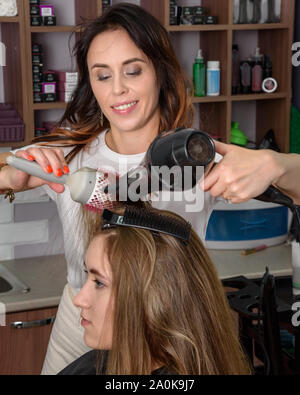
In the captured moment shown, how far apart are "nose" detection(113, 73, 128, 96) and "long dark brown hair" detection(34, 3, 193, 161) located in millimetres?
99

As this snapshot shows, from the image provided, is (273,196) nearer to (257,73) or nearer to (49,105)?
(49,105)

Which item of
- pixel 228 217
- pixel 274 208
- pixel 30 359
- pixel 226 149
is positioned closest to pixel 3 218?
pixel 30 359

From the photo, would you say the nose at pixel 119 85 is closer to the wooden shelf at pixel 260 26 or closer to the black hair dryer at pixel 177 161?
the black hair dryer at pixel 177 161

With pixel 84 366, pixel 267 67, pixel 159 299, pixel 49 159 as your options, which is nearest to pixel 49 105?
pixel 267 67

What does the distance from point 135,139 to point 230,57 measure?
4.32 feet

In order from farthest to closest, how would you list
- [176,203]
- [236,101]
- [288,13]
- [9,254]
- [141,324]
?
[236,101], [288,13], [9,254], [176,203], [141,324]

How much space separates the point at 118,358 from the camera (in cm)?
128

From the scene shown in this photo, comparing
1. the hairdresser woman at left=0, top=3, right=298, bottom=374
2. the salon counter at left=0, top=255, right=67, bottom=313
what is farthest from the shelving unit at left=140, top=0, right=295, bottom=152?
the hairdresser woman at left=0, top=3, right=298, bottom=374

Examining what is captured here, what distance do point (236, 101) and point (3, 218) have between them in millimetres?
1310

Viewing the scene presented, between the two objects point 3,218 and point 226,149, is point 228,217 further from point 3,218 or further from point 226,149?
point 226,149

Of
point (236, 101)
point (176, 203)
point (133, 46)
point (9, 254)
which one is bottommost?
point (9, 254)

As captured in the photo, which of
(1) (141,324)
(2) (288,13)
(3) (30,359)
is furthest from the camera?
(2) (288,13)

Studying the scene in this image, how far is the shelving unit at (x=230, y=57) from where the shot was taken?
2.79 meters

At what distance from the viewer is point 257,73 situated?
2953 millimetres
